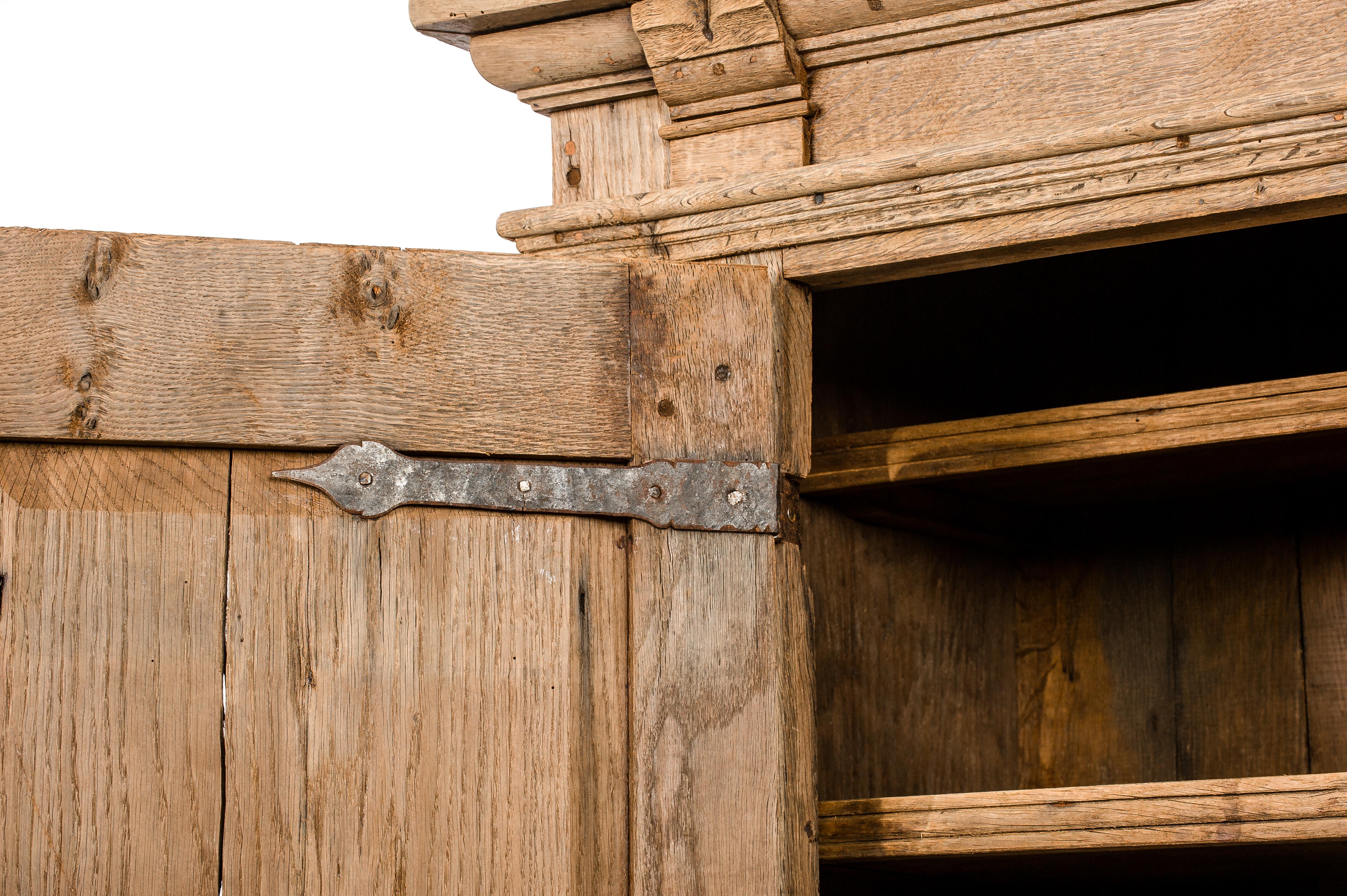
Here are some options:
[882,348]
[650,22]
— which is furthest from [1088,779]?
[650,22]

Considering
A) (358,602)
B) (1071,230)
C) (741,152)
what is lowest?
(358,602)

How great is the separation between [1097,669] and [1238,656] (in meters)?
0.22

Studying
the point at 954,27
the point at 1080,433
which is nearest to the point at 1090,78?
the point at 954,27

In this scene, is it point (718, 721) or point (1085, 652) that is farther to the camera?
point (1085, 652)

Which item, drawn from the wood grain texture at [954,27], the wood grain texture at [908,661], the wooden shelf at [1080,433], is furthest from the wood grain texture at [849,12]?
the wood grain texture at [908,661]

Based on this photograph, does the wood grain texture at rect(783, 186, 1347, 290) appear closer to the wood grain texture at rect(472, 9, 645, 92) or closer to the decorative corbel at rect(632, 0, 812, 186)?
the decorative corbel at rect(632, 0, 812, 186)

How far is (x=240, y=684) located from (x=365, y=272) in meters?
0.46

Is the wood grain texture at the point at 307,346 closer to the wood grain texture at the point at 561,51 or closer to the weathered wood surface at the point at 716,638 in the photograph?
the weathered wood surface at the point at 716,638

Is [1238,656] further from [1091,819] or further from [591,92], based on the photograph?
[591,92]

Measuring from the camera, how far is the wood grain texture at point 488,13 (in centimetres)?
181

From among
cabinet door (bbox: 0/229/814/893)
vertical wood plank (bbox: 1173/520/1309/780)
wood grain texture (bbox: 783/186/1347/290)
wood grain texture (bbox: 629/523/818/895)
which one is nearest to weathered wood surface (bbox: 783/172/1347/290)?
wood grain texture (bbox: 783/186/1347/290)

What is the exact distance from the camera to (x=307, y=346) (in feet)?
4.81

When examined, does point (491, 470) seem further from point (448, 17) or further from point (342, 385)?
point (448, 17)

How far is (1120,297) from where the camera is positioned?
2.30 m
